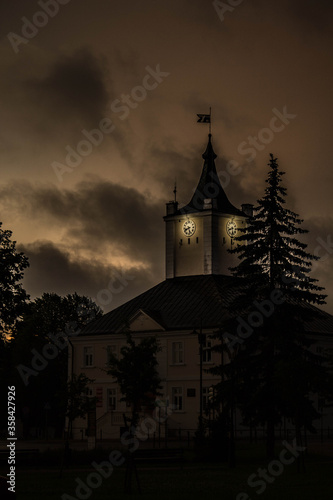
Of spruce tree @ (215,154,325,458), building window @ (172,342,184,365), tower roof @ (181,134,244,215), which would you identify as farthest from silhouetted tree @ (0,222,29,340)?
tower roof @ (181,134,244,215)

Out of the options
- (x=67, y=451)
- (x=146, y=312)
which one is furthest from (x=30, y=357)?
(x=67, y=451)

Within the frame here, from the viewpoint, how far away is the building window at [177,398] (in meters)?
69.9

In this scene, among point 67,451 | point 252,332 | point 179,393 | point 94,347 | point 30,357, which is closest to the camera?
point 67,451

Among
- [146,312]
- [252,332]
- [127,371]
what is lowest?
[127,371]

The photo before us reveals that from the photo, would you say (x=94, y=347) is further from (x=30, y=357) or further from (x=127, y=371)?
(x=127, y=371)

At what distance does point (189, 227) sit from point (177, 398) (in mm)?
18338

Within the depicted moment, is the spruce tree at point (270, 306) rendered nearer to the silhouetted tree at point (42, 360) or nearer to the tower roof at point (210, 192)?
the tower roof at point (210, 192)

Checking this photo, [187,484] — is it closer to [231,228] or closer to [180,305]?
[180,305]

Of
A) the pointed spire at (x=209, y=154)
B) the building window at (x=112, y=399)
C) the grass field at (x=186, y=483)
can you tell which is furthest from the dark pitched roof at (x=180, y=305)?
the grass field at (x=186, y=483)

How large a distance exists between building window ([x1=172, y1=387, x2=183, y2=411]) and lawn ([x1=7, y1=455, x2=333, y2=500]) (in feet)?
107

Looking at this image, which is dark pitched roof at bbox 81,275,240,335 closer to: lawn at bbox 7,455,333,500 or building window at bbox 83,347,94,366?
building window at bbox 83,347,94,366

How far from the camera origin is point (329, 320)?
253 ft

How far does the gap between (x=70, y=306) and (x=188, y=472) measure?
65.5 m

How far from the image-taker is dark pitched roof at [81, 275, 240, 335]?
70.9 metres
